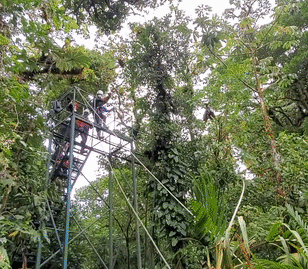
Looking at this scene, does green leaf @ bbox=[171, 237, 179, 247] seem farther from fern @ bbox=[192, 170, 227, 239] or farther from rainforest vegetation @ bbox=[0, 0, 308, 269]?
fern @ bbox=[192, 170, 227, 239]

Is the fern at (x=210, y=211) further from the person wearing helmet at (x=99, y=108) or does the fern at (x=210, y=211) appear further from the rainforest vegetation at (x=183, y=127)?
the person wearing helmet at (x=99, y=108)

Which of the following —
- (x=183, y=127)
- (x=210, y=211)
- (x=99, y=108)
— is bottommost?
(x=210, y=211)

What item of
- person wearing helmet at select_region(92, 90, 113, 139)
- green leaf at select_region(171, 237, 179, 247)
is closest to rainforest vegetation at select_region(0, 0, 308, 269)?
green leaf at select_region(171, 237, 179, 247)

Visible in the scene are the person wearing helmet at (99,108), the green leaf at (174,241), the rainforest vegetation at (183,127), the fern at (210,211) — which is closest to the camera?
the fern at (210,211)

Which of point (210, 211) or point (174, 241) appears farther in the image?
point (174, 241)

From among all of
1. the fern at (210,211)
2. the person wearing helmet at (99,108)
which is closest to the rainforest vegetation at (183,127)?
the person wearing helmet at (99,108)

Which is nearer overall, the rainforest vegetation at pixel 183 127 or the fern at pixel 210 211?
the fern at pixel 210 211

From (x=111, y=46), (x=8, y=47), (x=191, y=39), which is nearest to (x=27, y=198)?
(x=8, y=47)

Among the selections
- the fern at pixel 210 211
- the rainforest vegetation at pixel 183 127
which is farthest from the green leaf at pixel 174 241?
the fern at pixel 210 211

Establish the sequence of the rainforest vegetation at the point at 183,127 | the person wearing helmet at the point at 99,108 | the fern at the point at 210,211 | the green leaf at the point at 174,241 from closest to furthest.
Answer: the fern at the point at 210,211
the rainforest vegetation at the point at 183,127
the green leaf at the point at 174,241
the person wearing helmet at the point at 99,108

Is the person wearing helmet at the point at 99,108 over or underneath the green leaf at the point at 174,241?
over

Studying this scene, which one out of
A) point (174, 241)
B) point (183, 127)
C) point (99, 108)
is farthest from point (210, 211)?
point (99, 108)

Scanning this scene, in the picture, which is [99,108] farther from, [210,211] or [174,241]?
[210,211]

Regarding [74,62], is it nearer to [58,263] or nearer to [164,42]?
[164,42]
